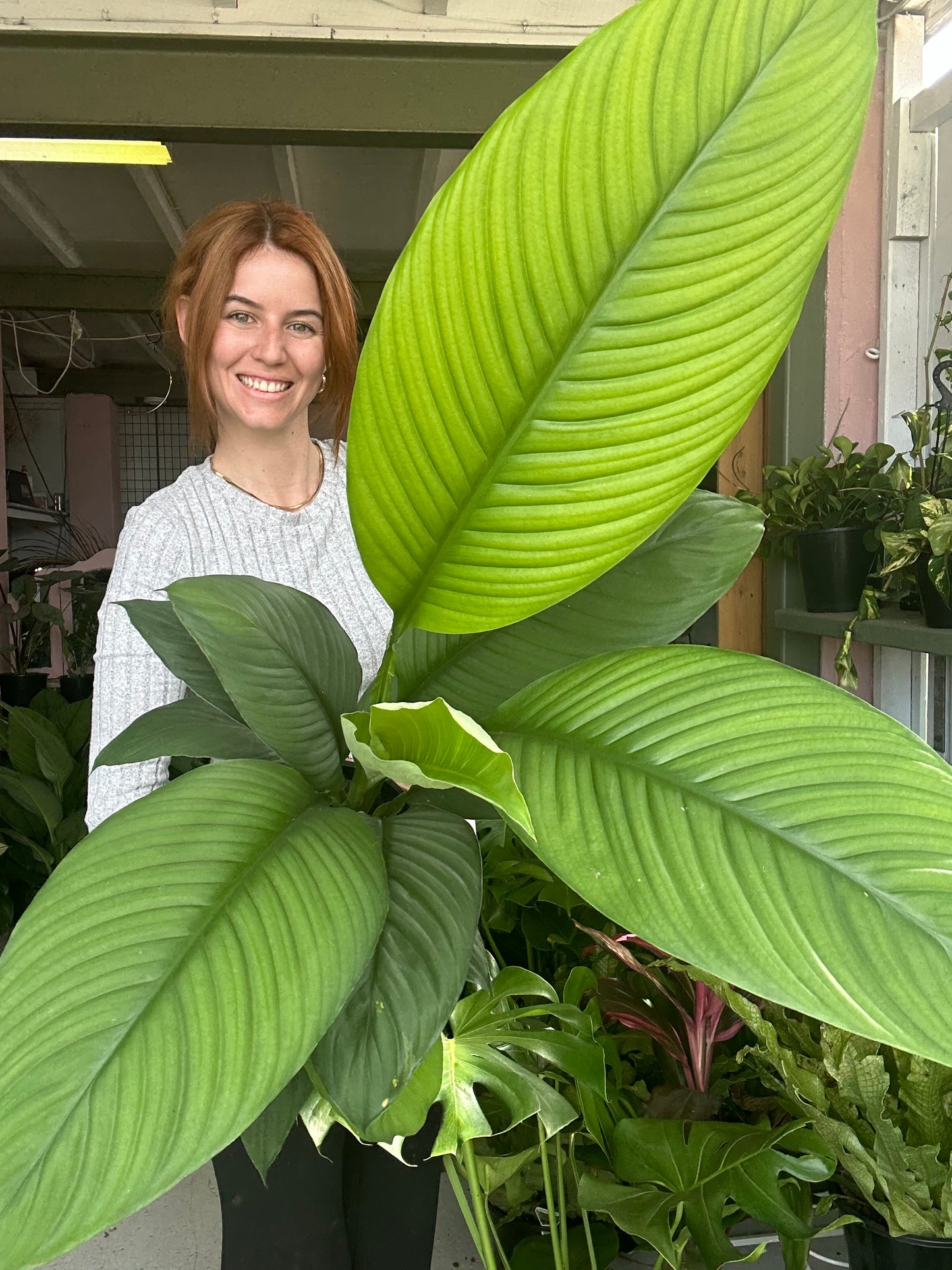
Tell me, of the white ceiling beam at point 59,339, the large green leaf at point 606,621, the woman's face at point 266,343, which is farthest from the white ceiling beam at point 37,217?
the large green leaf at point 606,621

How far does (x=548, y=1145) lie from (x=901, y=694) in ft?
6.01

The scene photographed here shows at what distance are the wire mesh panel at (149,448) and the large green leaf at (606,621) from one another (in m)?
10.4

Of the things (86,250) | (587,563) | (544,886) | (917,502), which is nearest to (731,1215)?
(544,886)

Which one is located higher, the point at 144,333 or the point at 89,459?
the point at 144,333

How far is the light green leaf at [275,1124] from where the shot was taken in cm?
46

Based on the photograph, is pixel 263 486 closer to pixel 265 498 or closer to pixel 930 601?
pixel 265 498

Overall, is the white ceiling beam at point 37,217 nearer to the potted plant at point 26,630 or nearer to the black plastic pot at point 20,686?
the potted plant at point 26,630

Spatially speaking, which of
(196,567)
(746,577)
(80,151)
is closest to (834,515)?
(746,577)

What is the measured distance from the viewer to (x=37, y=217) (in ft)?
17.0

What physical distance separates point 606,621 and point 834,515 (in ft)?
5.64

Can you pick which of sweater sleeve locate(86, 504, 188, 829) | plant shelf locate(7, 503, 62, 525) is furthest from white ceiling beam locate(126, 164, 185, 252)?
sweater sleeve locate(86, 504, 188, 829)

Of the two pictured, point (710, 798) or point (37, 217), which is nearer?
point (710, 798)

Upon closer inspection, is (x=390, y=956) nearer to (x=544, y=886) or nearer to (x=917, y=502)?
(x=544, y=886)

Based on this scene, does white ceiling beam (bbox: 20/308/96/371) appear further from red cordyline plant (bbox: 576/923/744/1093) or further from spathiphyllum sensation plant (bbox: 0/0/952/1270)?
spathiphyllum sensation plant (bbox: 0/0/952/1270)
